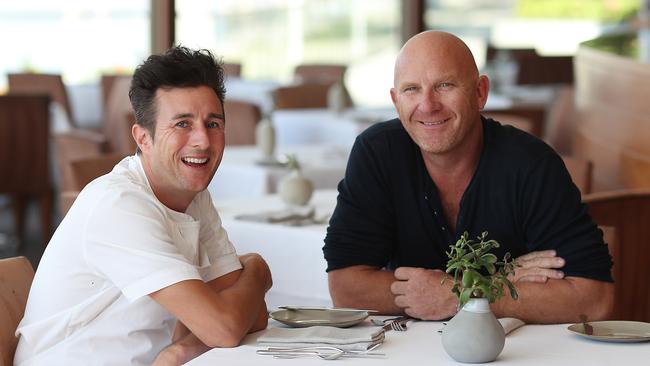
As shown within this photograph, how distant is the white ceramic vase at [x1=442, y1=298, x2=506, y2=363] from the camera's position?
205 cm

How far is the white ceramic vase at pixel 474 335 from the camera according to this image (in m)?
2.05

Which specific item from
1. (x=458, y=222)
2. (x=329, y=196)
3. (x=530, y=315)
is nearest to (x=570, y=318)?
(x=530, y=315)

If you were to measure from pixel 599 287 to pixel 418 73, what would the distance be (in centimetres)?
67

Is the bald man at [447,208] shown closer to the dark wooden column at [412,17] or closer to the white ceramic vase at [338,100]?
the white ceramic vase at [338,100]

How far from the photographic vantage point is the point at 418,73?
8.95 feet

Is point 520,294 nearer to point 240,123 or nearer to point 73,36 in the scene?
point 240,123

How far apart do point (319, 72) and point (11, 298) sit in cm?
812

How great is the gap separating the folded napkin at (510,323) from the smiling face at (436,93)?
1.60 feet

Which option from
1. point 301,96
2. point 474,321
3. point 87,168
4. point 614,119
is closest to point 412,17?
point 301,96

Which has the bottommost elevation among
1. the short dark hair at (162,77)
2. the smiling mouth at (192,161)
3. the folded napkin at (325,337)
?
the folded napkin at (325,337)

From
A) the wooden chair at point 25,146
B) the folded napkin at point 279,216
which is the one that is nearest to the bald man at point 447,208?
the folded napkin at point 279,216

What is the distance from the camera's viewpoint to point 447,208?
280cm

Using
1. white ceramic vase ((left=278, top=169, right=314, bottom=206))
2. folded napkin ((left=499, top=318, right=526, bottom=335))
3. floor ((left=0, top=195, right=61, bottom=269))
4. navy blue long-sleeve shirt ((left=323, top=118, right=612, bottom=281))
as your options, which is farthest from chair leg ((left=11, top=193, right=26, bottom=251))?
folded napkin ((left=499, top=318, right=526, bottom=335))

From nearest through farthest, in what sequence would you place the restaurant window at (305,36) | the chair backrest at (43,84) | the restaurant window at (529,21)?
the chair backrest at (43,84) < the restaurant window at (305,36) < the restaurant window at (529,21)
